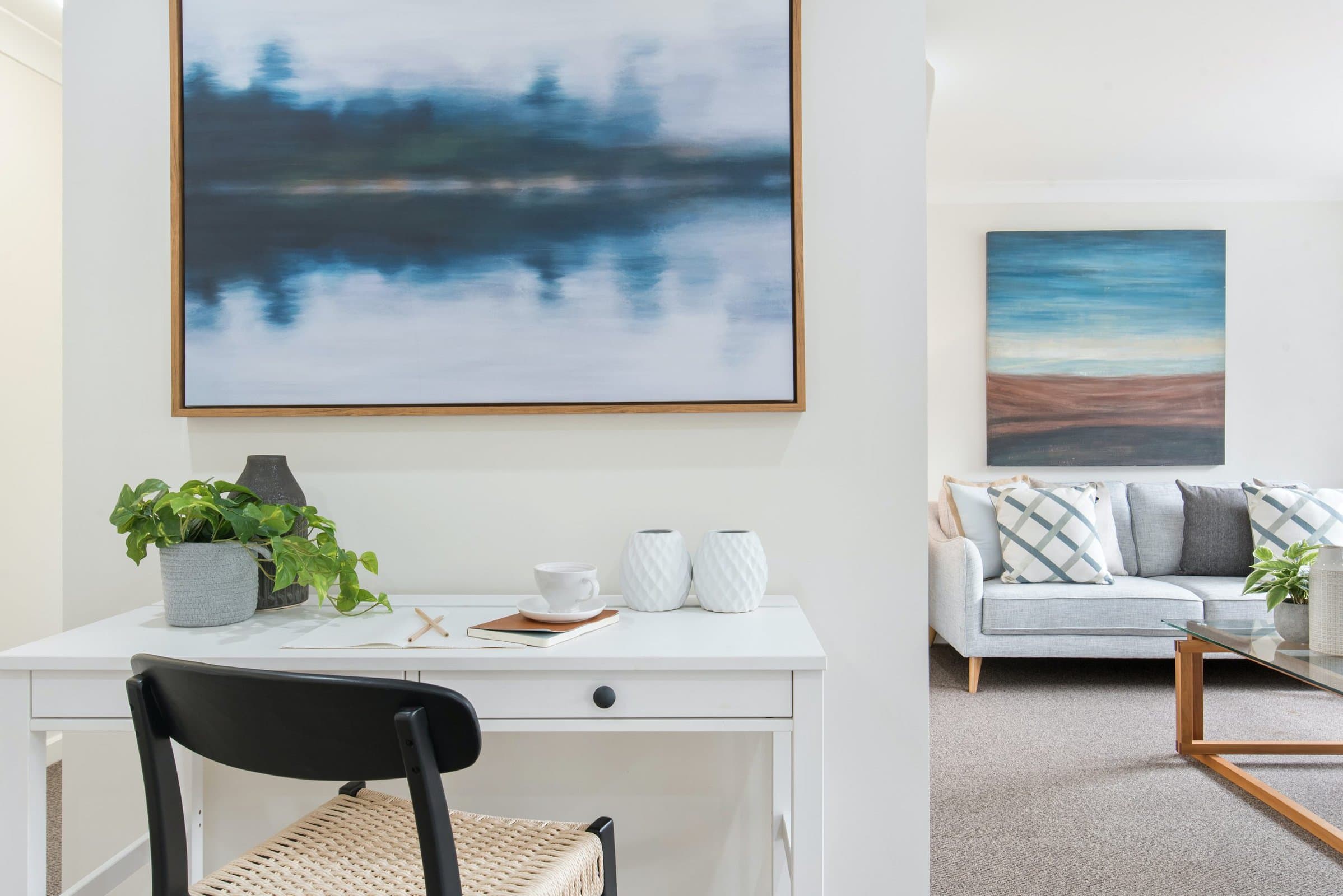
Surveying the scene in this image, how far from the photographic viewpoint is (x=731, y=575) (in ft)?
4.17

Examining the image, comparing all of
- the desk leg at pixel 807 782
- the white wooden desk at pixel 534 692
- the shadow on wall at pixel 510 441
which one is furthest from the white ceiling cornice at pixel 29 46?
the desk leg at pixel 807 782

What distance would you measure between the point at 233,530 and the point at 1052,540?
10.6 ft

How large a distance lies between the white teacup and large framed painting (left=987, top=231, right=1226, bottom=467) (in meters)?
3.42

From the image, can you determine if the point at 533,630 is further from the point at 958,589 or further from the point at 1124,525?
the point at 1124,525

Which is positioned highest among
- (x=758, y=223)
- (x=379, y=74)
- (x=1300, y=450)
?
(x=379, y=74)

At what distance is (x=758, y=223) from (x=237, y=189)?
101 cm

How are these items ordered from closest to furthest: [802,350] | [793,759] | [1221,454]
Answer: [793,759]
[802,350]
[1221,454]

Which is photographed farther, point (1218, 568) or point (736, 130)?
Answer: point (1218, 568)

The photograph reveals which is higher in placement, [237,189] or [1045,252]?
[1045,252]

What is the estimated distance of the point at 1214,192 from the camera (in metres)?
4.07

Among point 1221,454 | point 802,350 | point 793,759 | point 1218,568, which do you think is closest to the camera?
point 793,759

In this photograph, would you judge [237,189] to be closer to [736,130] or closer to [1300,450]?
[736,130]

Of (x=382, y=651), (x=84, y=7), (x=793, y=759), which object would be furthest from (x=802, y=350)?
(x=84, y=7)

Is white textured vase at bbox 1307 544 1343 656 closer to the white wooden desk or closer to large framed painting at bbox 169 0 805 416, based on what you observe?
large framed painting at bbox 169 0 805 416
